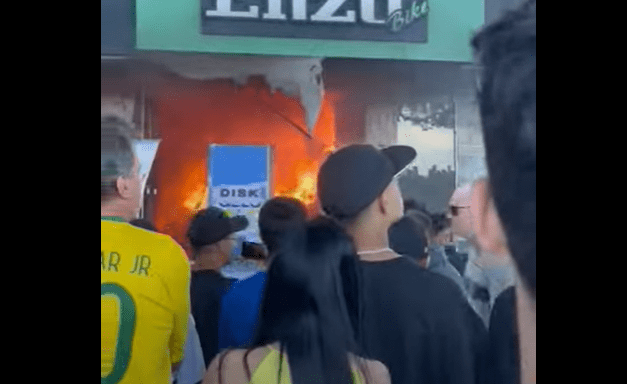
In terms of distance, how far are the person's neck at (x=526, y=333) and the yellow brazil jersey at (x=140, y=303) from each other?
44.7 inches

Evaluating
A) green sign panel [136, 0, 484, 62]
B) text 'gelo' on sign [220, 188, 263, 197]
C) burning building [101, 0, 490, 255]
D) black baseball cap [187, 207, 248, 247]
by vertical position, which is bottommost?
black baseball cap [187, 207, 248, 247]

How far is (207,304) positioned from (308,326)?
1.13ft

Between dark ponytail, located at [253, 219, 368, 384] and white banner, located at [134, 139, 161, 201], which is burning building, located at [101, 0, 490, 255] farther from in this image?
dark ponytail, located at [253, 219, 368, 384]

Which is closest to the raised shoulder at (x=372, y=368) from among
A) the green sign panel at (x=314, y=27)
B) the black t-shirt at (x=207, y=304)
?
the black t-shirt at (x=207, y=304)

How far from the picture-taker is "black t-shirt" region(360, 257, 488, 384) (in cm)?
313

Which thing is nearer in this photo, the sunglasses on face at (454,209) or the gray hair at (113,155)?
the gray hair at (113,155)

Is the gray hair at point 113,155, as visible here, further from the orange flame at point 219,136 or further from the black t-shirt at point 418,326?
the black t-shirt at point 418,326

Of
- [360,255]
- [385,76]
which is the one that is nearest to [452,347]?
[360,255]

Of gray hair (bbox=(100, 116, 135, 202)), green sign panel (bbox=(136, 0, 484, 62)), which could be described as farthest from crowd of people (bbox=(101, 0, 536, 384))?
green sign panel (bbox=(136, 0, 484, 62))

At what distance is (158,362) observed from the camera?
3125 mm

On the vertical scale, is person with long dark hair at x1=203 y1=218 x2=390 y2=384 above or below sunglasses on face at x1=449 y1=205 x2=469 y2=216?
below

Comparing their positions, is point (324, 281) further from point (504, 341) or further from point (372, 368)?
point (504, 341)

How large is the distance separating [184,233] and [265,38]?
70 cm

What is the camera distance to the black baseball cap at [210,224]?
3.09 meters
